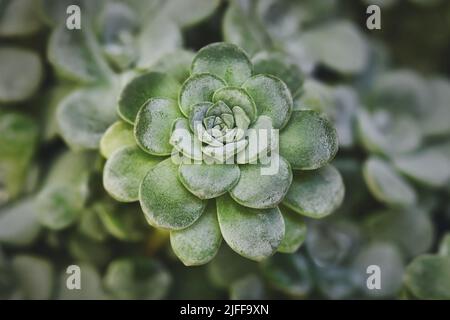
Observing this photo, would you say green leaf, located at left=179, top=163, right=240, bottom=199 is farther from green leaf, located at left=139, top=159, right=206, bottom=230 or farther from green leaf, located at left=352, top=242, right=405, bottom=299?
green leaf, located at left=352, top=242, right=405, bottom=299

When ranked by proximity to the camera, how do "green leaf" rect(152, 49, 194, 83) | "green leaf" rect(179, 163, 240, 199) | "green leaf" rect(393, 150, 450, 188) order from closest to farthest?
1. "green leaf" rect(179, 163, 240, 199)
2. "green leaf" rect(152, 49, 194, 83)
3. "green leaf" rect(393, 150, 450, 188)

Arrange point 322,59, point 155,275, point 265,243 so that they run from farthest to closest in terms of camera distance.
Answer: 1. point 322,59
2. point 155,275
3. point 265,243

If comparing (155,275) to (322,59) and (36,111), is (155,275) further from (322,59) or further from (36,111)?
(322,59)

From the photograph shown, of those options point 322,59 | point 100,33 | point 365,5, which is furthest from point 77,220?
point 365,5

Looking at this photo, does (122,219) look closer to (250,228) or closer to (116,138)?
(116,138)

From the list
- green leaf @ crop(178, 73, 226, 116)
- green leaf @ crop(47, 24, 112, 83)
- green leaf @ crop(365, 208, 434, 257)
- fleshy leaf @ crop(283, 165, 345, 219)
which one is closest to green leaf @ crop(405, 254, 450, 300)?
green leaf @ crop(365, 208, 434, 257)

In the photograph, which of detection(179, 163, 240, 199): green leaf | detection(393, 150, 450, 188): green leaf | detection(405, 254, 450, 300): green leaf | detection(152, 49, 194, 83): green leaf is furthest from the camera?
detection(393, 150, 450, 188): green leaf

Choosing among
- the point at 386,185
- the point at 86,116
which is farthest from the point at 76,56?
the point at 386,185
